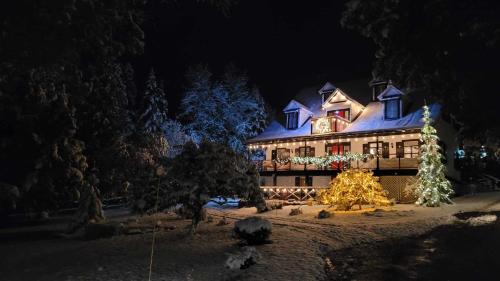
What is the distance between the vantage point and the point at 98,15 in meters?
11.0

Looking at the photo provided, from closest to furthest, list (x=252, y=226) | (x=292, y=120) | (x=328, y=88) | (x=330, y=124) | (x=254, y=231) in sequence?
(x=254, y=231)
(x=252, y=226)
(x=330, y=124)
(x=328, y=88)
(x=292, y=120)

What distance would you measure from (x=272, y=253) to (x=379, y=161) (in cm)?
2176

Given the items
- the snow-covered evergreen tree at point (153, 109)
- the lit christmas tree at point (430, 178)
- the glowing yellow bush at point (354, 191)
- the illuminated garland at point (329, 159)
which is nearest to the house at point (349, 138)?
the illuminated garland at point (329, 159)

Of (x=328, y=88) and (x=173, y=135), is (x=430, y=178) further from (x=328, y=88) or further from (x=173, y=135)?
(x=173, y=135)

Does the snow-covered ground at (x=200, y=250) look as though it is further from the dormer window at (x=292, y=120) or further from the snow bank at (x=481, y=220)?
the dormer window at (x=292, y=120)

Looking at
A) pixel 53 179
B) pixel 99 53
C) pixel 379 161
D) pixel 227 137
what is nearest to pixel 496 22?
pixel 99 53

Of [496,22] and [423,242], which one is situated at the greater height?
[496,22]

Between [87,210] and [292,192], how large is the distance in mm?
17518

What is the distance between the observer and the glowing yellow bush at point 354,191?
25812 mm

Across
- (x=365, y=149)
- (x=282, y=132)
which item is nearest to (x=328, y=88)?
(x=282, y=132)

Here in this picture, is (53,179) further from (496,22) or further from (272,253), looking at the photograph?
(496,22)

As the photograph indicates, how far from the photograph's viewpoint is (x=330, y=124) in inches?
1464

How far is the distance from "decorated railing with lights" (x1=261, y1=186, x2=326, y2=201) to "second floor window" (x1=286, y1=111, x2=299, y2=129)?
8.46m

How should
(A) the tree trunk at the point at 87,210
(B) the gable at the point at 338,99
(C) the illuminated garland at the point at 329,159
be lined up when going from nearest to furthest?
(A) the tree trunk at the point at 87,210, (C) the illuminated garland at the point at 329,159, (B) the gable at the point at 338,99
